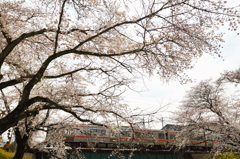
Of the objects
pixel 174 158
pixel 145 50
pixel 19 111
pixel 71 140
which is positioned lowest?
pixel 174 158

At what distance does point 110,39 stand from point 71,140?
45.7ft

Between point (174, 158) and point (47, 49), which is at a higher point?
point (47, 49)

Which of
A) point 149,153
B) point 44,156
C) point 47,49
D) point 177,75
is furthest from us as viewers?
point 149,153

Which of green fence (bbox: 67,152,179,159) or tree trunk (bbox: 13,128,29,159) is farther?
green fence (bbox: 67,152,179,159)

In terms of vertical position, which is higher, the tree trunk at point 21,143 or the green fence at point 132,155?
the tree trunk at point 21,143

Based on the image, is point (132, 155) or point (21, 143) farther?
point (132, 155)

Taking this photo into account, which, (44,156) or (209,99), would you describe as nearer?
(209,99)

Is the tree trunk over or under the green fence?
over

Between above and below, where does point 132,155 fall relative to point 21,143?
below

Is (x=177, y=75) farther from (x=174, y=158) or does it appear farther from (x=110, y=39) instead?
(x=174, y=158)

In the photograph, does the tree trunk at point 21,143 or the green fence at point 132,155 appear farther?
the green fence at point 132,155

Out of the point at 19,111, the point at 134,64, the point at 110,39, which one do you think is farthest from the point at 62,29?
the point at 19,111

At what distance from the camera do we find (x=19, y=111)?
552 cm

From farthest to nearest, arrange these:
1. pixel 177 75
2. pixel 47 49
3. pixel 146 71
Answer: pixel 47 49 → pixel 146 71 → pixel 177 75
